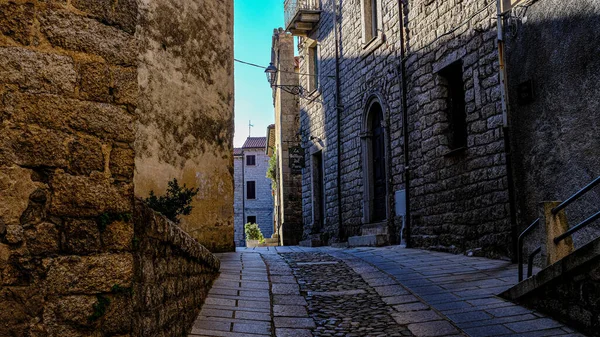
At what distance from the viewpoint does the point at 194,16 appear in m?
8.64

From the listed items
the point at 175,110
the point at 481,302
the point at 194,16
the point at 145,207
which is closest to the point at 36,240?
the point at 145,207

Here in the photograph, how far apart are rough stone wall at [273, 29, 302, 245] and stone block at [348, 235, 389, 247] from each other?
7.96 metres

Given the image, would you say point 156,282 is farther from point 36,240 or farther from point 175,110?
point 175,110

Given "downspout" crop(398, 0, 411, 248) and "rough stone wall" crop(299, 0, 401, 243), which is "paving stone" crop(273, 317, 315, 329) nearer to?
"downspout" crop(398, 0, 411, 248)

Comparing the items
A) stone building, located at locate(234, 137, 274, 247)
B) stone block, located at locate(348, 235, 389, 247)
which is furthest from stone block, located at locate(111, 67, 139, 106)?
stone building, located at locate(234, 137, 274, 247)

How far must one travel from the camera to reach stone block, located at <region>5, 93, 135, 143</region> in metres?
2.48

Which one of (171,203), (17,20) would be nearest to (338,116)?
(171,203)

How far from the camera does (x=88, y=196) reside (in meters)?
2.61

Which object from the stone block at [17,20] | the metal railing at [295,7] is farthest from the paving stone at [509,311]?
the metal railing at [295,7]

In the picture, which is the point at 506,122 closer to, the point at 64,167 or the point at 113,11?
the point at 113,11

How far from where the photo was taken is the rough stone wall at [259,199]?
41.7m

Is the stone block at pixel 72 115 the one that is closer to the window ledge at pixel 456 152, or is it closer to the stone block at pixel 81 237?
the stone block at pixel 81 237

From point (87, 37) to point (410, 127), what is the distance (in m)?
8.11

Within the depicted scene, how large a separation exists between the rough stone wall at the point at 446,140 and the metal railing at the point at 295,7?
247 inches
